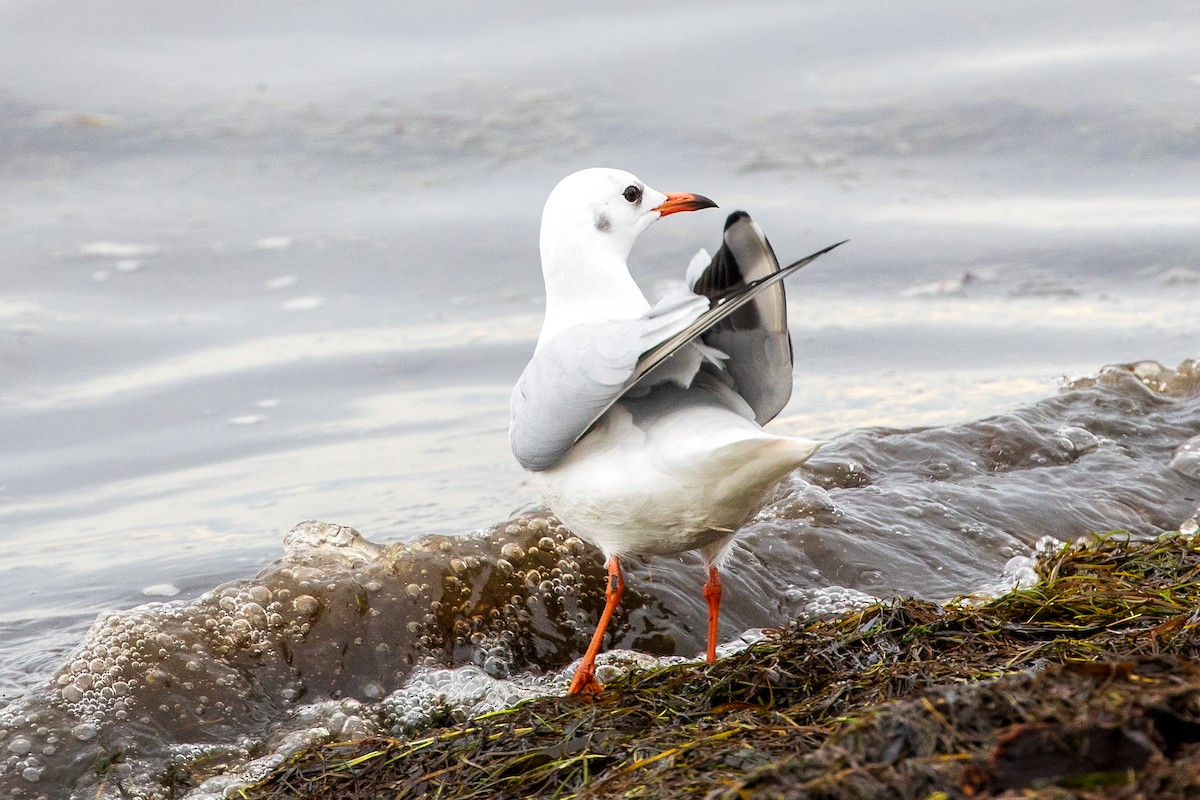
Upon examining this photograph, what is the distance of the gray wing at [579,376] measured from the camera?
3.62 m

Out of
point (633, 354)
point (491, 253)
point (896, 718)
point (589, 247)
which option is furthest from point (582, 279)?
point (491, 253)

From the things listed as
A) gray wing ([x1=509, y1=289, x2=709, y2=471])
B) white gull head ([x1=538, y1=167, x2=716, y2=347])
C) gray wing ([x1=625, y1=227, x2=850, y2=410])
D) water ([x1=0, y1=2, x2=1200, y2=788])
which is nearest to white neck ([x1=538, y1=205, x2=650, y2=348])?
white gull head ([x1=538, y1=167, x2=716, y2=347])

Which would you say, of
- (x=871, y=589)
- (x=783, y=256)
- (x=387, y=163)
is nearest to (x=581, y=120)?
(x=387, y=163)

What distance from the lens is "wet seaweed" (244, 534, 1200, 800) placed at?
241cm

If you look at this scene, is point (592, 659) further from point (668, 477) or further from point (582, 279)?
point (582, 279)

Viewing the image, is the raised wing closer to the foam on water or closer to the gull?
the gull

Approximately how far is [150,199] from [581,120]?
3492mm

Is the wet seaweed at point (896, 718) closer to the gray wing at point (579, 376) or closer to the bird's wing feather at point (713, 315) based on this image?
the gray wing at point (579, 376)

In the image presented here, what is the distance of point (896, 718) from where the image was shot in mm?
2645

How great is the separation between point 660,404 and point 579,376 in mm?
325

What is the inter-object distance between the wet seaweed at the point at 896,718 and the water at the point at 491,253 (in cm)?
133

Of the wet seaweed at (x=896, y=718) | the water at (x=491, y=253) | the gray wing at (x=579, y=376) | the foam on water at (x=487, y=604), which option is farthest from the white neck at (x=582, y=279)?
the water at (x=491, y=253)

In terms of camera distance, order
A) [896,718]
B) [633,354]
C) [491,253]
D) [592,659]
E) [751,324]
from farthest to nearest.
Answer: [491,253] → [592,659] → [751,324] → [633,354] → [896,718]

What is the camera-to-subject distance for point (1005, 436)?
685 centimetres
